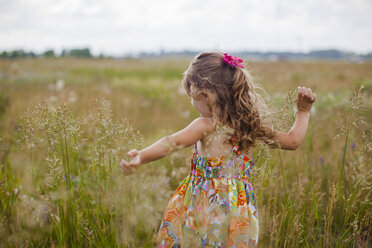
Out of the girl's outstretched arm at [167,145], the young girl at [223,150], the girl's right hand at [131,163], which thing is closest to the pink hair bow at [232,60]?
the young girl at [223,150]

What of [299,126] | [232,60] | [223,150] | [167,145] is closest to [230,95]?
[232,60]

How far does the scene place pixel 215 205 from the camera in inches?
67.5

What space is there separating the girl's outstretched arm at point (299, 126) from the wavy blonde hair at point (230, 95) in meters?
0.07

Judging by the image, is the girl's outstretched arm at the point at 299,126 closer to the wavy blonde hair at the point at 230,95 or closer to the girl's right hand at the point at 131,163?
the wavy blonde hair at the point at 230,95

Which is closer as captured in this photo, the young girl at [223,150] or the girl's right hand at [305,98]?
the young girl at [223,150]

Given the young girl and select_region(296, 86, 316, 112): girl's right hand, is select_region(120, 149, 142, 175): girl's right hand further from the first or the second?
select_region(296, 86, 316, 112): girl's right hand

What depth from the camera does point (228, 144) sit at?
1793mm

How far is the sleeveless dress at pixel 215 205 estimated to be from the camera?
167 centimetres

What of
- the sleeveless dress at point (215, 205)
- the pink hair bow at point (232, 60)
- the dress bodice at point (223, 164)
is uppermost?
the pink hair bow at point (232, 60)

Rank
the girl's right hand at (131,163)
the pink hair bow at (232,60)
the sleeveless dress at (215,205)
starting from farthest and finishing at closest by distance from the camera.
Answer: the pink hair bow at (232,60) < the sleeveless dress at (215,205) < the girl's right hand at (131,163)

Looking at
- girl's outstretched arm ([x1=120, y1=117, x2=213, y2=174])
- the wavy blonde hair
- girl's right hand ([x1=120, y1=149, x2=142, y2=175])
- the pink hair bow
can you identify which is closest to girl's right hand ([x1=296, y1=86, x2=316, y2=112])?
the wavy blonde hair

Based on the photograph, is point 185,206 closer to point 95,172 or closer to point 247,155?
point 247,155

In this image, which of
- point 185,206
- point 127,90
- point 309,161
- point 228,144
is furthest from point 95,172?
point 127,90

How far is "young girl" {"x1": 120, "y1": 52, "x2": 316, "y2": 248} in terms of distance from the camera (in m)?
1.69
